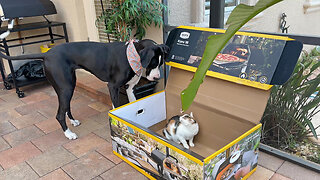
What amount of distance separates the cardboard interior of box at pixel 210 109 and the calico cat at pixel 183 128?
0.10m

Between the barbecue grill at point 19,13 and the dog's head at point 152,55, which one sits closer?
the dog's head at point 152,55

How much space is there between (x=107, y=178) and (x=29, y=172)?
19.8 inches

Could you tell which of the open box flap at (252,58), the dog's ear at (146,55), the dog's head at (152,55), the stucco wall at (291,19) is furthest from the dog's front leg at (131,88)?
the stucco wall at (291,19)

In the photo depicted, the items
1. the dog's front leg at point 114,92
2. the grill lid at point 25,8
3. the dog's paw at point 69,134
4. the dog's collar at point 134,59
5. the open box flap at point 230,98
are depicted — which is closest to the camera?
the open box flap at point 230,98

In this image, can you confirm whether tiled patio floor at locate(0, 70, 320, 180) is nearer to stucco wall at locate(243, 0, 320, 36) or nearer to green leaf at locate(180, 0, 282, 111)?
stucco wall at locate(243, 0, 320, 36)

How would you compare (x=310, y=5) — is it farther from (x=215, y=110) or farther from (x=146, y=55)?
(x=146, y=55)

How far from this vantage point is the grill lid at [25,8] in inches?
99.5

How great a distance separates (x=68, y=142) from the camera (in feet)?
5.97

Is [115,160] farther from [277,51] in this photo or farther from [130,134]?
[277,51]

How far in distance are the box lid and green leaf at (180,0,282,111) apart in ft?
3.22

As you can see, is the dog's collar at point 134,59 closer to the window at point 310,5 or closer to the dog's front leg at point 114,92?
the dog's front leg at point 114,92

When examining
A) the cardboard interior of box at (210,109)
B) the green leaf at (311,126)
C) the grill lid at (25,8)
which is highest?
the grill lid at (25,8)

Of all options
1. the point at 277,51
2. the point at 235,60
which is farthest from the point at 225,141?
the point at 277,51

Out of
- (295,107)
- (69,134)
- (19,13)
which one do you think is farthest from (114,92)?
(19,13)
